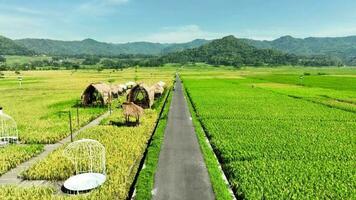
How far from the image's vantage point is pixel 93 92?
175 ft

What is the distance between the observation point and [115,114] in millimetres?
45000

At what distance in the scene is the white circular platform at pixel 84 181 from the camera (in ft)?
61.8

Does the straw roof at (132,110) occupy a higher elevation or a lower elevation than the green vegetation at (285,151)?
higher

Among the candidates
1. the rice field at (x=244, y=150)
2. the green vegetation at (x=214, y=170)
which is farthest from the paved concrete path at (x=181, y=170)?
the rice field at (x=244, y=150)

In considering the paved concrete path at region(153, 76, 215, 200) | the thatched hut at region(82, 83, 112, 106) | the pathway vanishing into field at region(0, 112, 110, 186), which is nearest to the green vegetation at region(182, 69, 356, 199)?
the paved concrete path at region(153, 76, 215, 200)

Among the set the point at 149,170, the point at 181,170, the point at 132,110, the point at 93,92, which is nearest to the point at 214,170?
the point at 181,170

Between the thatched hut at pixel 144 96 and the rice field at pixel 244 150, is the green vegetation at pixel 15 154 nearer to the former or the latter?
the rice field at pixel 244 150

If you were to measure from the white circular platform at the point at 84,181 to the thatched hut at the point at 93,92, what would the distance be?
32177 mm

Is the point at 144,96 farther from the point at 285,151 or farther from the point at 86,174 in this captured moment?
the point at 86,174

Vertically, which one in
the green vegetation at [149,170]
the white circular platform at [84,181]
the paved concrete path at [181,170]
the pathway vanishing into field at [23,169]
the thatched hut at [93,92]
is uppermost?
the thatched hut at [93,92]

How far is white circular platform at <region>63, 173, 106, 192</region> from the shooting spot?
18828 mm

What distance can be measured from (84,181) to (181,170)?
621 centimetres

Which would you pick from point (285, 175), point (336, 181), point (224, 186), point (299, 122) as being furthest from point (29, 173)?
point (299, 122)

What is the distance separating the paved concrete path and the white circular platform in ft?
11.2
